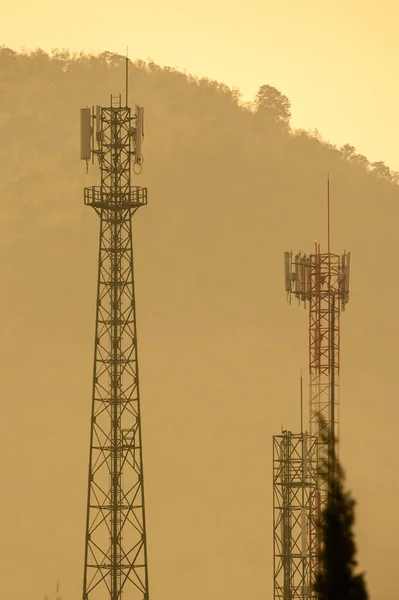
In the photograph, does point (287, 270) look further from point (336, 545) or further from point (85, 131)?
point (85, 131)

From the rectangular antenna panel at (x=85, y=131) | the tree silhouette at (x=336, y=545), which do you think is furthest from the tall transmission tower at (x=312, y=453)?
the rectangular antenna panel at (x=85, y=131)

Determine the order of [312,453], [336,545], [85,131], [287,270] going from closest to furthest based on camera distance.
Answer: [85,131] → [336,545] → [312,453] → [287,270]

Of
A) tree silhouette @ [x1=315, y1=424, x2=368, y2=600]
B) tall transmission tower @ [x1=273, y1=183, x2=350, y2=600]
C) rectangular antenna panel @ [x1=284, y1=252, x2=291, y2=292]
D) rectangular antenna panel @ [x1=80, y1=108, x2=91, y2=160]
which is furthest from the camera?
rectangular antenna panel @ [x1=284, y1=252, x2=291, y2=292]

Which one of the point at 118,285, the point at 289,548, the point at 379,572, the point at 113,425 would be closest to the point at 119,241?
the point at 118,285

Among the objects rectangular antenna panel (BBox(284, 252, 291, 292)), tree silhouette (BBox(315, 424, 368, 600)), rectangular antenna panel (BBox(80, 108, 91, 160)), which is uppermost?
rectangular antenna panel (BBox(80, 108, 91, 160))

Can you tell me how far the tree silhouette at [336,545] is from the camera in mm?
100250

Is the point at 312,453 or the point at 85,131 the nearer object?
the point at 85,131

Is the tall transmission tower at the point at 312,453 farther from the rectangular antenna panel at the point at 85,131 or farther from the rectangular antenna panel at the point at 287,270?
the rectangular antenna panel at the point at 85,131

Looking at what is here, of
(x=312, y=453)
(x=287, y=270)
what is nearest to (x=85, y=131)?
(x=287, y=270)

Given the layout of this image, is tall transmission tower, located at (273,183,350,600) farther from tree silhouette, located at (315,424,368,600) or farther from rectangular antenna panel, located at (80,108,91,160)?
rectangular antenna panel, located at (80,108,91,160)

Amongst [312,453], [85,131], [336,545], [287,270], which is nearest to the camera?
[85,131]

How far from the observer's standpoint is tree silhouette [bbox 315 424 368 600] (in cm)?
10025

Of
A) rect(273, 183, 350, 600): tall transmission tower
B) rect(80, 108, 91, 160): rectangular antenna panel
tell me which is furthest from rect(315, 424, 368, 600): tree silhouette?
rect(80, 108, 91, 160): rectangular antenna panel

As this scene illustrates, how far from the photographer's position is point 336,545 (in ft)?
340
